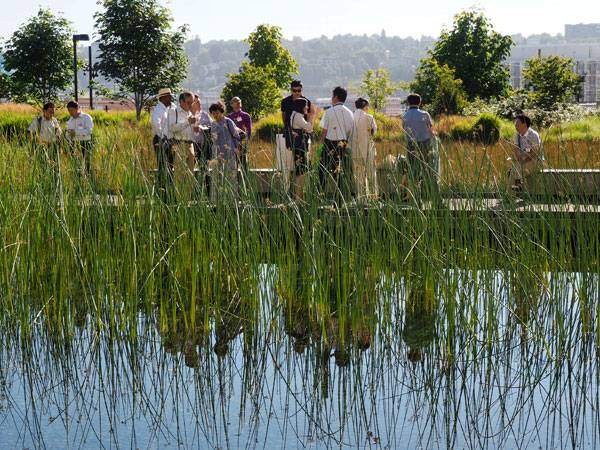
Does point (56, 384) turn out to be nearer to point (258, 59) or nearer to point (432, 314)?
point (432, 314)

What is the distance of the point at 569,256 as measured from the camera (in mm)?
4148

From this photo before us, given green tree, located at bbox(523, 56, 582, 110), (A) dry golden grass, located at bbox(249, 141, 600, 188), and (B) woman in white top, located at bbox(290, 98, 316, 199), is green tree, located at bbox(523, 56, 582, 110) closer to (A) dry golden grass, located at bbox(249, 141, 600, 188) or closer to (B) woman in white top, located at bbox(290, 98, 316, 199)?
(A) dry golden grass, located at bbox(249, 141, 600, 188)

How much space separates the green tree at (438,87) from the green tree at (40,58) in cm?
746

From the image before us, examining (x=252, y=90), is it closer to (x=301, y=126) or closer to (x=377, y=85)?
(x=377, y=85)

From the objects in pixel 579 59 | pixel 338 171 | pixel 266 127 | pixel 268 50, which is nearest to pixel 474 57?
pixel 268 50

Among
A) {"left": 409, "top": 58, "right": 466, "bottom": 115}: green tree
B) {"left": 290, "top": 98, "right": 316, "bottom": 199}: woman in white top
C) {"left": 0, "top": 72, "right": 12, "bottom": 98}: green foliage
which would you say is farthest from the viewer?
{"left": 0, "top": 72, "right": 12, "bottom": 98}: green foliage

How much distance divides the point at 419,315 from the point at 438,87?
1589cm

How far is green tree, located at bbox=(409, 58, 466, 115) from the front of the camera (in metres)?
20.0

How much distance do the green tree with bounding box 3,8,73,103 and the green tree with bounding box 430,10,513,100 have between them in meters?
10.1

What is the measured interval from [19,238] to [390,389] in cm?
166

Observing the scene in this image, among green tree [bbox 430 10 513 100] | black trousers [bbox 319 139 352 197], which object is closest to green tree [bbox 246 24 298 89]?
green tree [bbox 430 10 513 100]

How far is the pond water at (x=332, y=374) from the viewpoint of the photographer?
3.55 metres

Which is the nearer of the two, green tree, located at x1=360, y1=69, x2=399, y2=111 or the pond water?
the pond water

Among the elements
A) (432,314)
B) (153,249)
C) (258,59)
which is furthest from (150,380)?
(258,59)
